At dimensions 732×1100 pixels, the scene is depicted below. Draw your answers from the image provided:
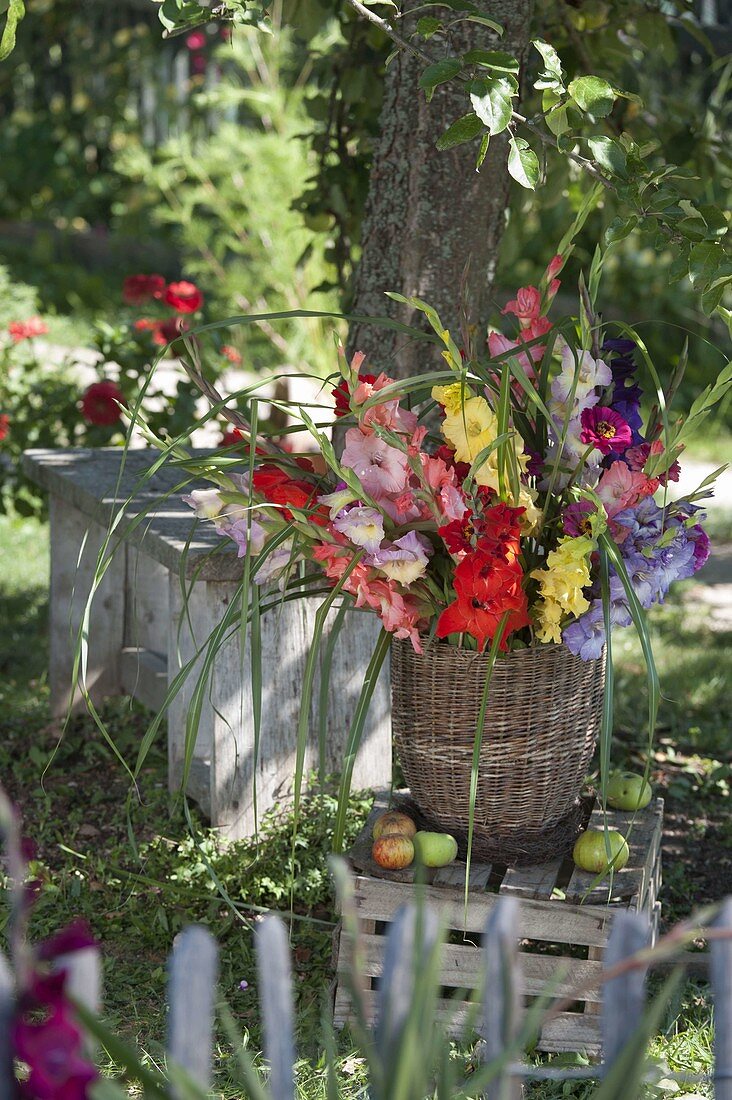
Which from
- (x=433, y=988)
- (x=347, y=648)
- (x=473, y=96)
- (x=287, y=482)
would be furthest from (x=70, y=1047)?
(x=347, y=648)

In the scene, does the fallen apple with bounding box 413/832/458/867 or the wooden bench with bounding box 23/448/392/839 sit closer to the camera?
the fallen apple with bounding box 413/832/458/867

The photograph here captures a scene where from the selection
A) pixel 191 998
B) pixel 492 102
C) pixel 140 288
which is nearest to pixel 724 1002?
pixel 191 998

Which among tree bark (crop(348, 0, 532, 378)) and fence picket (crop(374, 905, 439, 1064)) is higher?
tree bark (crop(348, 0, 532, 378))

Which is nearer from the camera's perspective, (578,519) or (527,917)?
(578,519)

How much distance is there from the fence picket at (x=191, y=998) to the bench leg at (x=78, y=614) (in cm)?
233

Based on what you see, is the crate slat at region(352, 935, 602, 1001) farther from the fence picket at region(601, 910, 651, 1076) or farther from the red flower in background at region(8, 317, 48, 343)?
the red flower in background at region(8, 317, 48, 343)

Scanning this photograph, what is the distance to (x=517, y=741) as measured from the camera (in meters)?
1.95

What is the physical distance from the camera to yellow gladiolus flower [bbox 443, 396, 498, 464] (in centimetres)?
179

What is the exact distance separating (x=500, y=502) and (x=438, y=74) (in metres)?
0.62

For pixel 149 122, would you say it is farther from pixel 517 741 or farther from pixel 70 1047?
pixel 70 1047

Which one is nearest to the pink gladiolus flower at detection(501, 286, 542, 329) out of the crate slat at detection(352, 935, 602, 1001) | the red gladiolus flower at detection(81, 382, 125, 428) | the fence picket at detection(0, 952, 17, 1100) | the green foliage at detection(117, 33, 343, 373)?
the crate slat at detection(352, 935, 602, 1001)

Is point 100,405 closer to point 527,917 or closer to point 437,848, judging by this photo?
point 437,848

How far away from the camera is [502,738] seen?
6.37ft

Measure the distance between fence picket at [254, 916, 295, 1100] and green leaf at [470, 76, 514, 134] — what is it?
122cm
